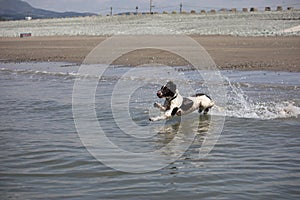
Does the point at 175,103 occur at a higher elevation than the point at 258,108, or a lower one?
higher

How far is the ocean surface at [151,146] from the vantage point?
512 centimetres

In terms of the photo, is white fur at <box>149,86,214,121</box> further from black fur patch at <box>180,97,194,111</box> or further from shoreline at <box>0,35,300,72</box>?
shoreline at <box>0,35,300,72</box>

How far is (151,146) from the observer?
7027 mm

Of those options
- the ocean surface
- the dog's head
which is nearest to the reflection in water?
the ocean surface

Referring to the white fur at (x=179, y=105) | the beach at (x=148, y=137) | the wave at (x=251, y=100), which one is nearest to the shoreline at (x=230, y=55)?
the beach at (x=148, y=137)

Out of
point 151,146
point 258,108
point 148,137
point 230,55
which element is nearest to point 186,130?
point 148,137

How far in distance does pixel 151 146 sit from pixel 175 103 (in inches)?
59.9

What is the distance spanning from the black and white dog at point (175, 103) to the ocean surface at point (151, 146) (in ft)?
0.72

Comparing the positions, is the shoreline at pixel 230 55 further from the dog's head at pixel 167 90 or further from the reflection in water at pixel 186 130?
the dog's head at pixel 167 90

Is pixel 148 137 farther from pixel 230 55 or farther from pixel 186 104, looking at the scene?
pixel 230 55

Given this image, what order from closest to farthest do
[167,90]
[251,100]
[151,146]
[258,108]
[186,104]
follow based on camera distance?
[151,146] → [167,90] → [186,104] → [258,108] → [251,100]

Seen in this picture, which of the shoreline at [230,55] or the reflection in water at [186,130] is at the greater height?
the shoreline at [230,55]

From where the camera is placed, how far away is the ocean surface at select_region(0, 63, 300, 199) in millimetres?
5125

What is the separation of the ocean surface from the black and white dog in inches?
8.7
